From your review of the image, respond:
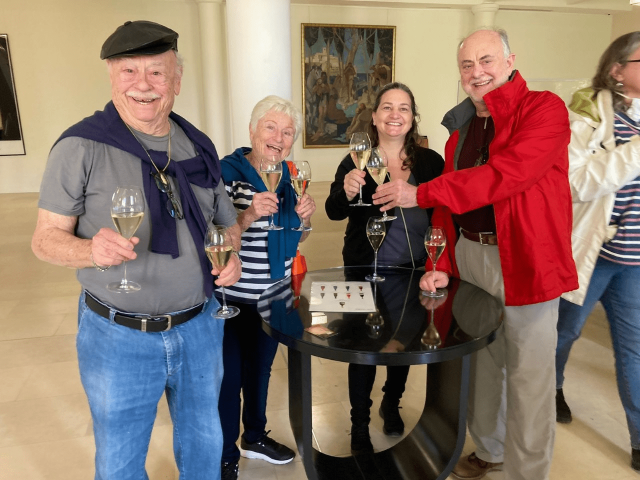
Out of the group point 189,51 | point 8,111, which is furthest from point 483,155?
point 8,111

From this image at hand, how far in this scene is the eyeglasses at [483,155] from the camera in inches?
83.3

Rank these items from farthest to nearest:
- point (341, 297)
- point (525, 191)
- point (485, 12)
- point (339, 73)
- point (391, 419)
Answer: point (339, 73) < point (485, 12) < point (391, 419) < point (341, 297) < point (525, 191)

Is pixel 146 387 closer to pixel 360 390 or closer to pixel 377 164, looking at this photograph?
pixel 360 390

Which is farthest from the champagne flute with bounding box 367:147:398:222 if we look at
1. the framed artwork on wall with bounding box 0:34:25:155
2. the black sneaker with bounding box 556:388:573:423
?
the framed artwork on wall with bounding box 0:34:25:155

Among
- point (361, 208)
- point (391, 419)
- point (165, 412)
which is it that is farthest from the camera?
point (165, 412)

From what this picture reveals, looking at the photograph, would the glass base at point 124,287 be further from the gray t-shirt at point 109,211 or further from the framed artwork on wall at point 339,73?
the framed artwork on wall at point 339,73

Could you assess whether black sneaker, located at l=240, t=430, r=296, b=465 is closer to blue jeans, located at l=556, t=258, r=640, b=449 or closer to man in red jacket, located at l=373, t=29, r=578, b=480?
man in red jacket, located at l=373, t=29, r=578, b=480

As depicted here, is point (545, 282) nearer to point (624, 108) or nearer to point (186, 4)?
point (624, 108)

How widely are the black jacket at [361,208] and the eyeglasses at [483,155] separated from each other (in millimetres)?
376

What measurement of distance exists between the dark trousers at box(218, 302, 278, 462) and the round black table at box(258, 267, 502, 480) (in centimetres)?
23

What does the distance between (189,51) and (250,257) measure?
9.22 metres

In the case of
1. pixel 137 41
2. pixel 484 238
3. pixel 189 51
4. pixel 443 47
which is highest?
pixel 443 47

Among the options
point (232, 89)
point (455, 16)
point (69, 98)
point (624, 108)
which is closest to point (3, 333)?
point (232, 89)

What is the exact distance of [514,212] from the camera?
195cm
